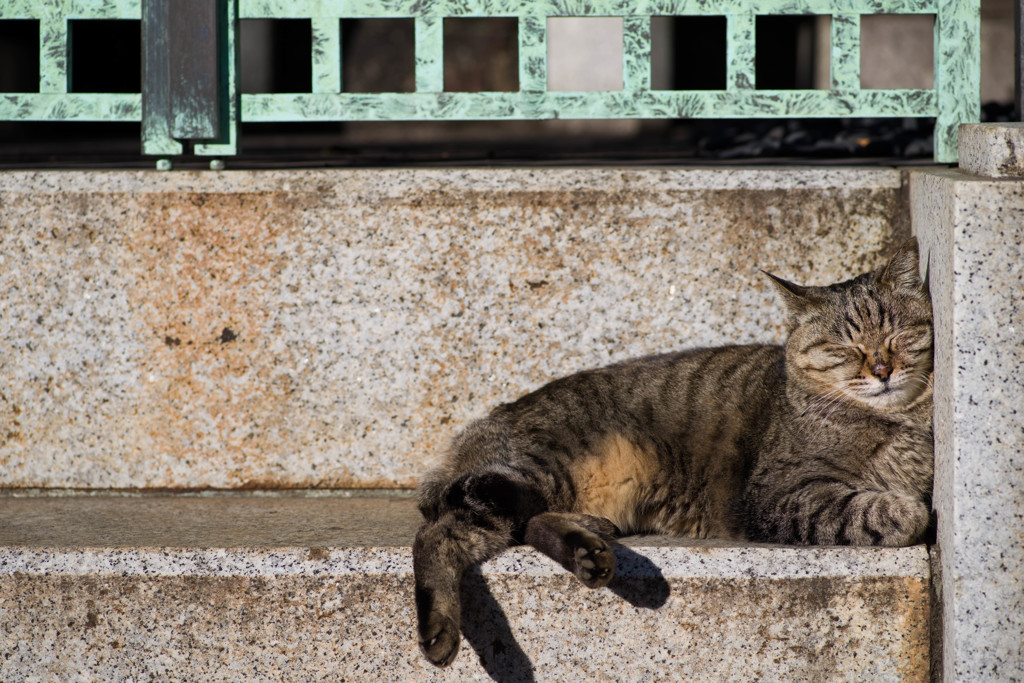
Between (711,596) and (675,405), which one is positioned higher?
(675,405)

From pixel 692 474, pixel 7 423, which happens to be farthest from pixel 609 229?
pixel 7 423

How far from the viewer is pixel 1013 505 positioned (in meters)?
2.25

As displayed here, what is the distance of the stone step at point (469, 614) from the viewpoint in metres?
2.40

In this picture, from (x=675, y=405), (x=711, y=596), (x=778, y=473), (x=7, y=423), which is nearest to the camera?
(x=711, y=596)

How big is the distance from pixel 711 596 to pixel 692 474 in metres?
0.47

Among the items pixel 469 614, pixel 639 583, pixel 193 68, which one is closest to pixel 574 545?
pixel 639 583

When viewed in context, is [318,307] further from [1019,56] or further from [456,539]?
[1019,56]

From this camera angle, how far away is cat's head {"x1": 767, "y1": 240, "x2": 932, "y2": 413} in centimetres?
259

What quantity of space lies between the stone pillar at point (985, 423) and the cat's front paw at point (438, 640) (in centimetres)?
116

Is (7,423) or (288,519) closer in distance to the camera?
(288,519)

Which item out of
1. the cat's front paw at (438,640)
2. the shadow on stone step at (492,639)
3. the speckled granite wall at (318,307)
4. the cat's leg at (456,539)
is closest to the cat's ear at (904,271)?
the speckled granite wall at (318,307)

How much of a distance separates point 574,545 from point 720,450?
69 centimetres

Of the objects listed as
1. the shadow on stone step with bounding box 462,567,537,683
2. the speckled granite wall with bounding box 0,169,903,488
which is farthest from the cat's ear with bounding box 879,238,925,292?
the shadow on stone step with bounding box 462,567,537,683

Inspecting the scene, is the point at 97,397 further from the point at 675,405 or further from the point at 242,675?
the point at 675,405
